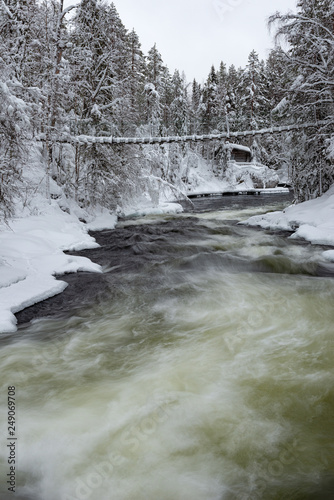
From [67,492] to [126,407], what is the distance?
0.83 meters

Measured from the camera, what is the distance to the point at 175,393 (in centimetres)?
304

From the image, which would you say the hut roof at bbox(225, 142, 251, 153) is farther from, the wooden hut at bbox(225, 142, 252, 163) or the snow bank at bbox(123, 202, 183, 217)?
the snow bank at bbox(123, 202, 183, 217)

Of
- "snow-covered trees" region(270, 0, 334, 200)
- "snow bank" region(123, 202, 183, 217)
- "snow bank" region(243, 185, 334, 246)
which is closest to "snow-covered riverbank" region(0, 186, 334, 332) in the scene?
"snow bank" region(243, 185, 334, 246)

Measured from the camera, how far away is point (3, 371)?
350 cm

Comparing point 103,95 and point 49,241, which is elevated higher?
point 103,95

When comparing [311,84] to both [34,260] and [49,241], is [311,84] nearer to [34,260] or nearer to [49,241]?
[49,241]

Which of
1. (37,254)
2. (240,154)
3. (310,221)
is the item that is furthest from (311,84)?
(240,154)

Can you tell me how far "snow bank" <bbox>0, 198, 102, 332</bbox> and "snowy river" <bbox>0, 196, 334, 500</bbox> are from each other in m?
0.30

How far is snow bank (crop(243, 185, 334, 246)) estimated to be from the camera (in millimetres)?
10133

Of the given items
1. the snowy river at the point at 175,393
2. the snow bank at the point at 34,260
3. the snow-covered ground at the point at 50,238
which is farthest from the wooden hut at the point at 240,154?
the snowy river at the point at 175,393

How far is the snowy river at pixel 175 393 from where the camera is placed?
7.10ft

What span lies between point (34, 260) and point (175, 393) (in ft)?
17.8

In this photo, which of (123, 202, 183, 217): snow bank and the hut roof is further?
the hut roof

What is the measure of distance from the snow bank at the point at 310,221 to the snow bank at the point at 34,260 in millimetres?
6729
